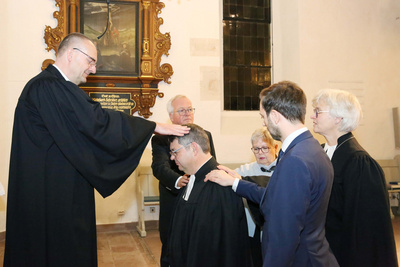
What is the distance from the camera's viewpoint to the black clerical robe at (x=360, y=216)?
2.73 metres

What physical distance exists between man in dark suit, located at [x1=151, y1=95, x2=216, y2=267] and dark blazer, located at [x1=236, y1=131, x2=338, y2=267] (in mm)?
1433

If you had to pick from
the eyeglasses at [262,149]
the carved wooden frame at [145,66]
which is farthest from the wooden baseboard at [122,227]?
the eyeglasses at [262,149]

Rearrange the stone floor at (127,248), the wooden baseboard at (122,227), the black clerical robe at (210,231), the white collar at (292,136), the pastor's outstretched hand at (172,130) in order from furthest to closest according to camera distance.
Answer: the wooden baseboard at (122,227) → the stone floor at (127,248) → the pastor's outstretched hand at (172,130) → the black clerical robe at (210,231) → the white collar at (292,136)

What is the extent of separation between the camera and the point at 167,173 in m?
3.68

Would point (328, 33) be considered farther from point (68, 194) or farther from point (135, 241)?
point (68, 194)

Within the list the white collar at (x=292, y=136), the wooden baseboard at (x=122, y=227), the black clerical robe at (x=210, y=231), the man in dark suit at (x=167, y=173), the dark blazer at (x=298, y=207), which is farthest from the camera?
the wooden baseboard at (x=122, y=227)

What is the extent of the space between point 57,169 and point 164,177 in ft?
3.88

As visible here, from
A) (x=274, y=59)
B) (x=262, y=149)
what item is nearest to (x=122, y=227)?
(x=262, y=149)

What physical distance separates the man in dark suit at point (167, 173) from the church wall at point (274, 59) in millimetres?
3416

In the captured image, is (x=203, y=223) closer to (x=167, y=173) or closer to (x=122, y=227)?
(x=167, y=173)

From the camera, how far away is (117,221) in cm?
732

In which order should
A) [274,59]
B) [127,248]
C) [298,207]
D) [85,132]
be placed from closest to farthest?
[298,207] < [85,132] < [127,248] < [274,59]

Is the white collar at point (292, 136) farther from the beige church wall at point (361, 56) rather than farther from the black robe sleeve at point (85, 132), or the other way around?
the beige church wall at point (361, 56)

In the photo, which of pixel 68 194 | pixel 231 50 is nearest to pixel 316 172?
pixel 68 194
